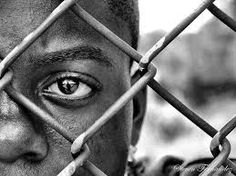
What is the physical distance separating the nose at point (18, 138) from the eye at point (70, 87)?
15 centimetres

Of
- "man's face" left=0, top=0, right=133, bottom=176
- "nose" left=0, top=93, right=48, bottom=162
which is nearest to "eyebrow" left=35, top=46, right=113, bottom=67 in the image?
"man's face" left=0, top=0, right=133, bottom=176

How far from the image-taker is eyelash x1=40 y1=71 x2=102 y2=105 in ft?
5.26

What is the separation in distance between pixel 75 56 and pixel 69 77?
0.07m

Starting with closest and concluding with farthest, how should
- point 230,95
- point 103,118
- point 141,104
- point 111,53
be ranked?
1. point 103,118
2. point 111,53
3. point 141,104
4. point 230,95

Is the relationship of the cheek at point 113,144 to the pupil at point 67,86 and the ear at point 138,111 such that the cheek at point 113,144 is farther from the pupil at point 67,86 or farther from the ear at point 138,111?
the ear at point 138,111

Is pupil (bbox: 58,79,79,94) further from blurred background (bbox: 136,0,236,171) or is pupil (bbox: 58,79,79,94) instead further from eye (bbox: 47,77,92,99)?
blurred background (bbox: 136,0,236,171)

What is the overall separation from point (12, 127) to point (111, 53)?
44 centimetres

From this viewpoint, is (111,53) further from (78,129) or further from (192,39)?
(192,39)

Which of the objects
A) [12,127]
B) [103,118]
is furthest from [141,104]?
[103,118]

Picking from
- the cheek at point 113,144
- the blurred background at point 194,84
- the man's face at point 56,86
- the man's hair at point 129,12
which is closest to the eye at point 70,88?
the man's face at point 56,86

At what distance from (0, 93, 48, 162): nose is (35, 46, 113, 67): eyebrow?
159mm

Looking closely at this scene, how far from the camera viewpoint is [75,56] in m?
1.62

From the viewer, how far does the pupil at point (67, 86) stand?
65.0 inches

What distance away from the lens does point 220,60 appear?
5219mm
